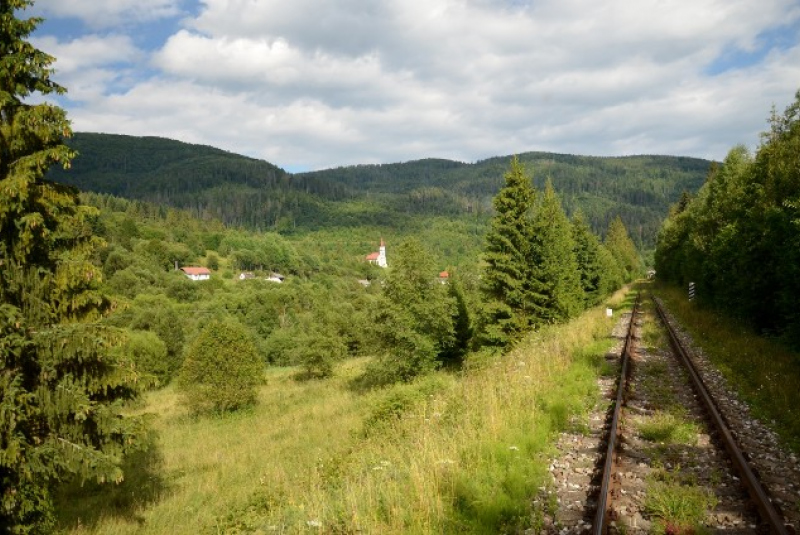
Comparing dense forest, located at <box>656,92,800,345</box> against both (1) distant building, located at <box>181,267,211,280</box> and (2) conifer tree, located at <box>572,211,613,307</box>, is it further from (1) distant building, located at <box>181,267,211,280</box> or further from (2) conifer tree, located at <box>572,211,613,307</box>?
(1) distant building, located at <box>181,267,211,280</box>

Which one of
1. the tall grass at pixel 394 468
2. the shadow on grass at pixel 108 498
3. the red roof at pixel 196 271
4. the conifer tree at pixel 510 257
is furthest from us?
the red roof at pixel 196 271

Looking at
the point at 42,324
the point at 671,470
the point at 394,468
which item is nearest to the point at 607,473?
the point at 671,470

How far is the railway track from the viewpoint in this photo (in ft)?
18.9

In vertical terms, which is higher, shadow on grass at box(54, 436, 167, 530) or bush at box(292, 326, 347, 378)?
shadow on grass at box(54, 436, 167, 530)

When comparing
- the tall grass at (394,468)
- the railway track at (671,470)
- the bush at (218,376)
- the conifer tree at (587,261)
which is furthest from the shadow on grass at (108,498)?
the conifer tree at (587,261)

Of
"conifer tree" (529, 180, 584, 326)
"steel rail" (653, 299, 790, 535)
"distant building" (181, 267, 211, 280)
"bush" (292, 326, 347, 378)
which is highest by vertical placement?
"conifer tree" (529, 180, 584, 326)

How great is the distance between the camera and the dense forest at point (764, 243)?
1709 centimetres

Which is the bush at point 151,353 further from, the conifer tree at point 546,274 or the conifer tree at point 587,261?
the conifer tree at point 587,261

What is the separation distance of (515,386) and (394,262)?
1808cm

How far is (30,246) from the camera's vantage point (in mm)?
9164

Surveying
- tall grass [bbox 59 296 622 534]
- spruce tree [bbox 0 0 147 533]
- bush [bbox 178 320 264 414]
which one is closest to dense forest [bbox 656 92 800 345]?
tall grass [bbox 59 296 622 534]

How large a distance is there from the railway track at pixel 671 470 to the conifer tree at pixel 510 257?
13693mm

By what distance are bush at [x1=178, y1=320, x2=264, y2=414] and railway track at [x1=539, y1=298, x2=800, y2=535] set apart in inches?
1116

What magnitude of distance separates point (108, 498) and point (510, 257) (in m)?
20.3
